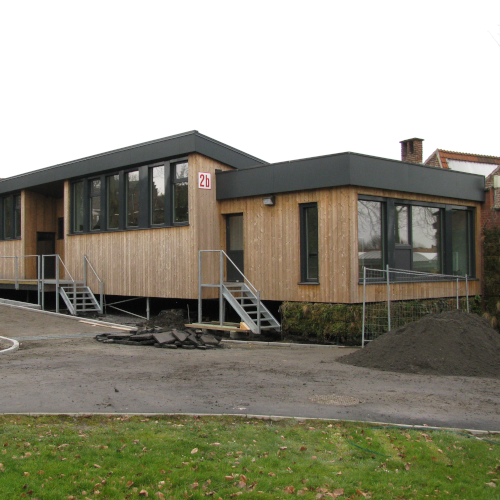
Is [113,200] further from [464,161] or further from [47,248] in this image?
[464,161]

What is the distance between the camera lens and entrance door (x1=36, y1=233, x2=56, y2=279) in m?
25.8

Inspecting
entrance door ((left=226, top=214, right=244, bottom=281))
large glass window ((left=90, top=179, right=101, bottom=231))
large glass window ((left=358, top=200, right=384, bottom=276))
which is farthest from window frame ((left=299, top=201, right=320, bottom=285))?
large glass window ((left=90, top=179, right=101, bottom=231))

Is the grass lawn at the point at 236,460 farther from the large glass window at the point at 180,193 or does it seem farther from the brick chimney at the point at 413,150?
the brick chimney at the point at 413,150

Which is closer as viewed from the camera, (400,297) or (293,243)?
(400,297)

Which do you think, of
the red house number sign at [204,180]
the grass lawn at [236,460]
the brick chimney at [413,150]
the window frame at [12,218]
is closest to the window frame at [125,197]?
the red house number sign at [204,180]

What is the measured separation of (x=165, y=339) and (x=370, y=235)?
20.2 feet

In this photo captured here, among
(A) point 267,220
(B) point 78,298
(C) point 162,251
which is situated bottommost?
(B) point 78,298

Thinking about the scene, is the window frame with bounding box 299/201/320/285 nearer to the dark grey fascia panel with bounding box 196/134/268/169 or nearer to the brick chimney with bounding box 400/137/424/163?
the dark grey fascia panel with bounding box 196/134/268/169

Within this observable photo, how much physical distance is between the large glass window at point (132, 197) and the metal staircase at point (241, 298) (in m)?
3.42

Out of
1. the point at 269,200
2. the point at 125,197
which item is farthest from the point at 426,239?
the point at 125,197

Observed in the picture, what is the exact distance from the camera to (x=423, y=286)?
17.0 m

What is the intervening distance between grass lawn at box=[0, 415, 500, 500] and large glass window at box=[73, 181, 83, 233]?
15674 mm

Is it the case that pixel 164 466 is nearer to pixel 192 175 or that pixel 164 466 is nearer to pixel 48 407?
pixel 48 407

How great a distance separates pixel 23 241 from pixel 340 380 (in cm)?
1876
